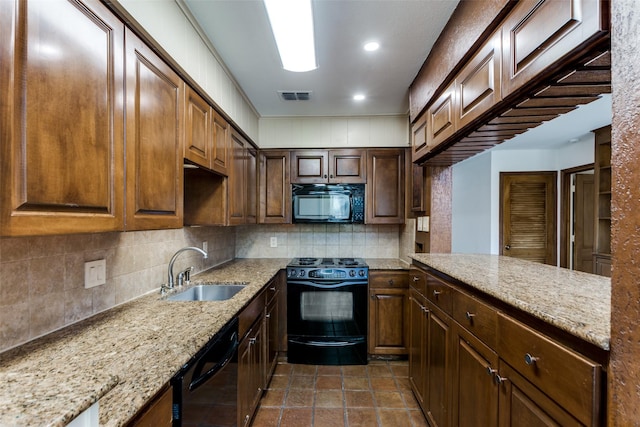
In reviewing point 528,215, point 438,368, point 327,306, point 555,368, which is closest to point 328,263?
point 327,306

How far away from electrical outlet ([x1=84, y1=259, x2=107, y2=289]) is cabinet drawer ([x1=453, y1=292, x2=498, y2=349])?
1.71 meters

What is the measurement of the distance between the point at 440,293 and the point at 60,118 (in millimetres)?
1860

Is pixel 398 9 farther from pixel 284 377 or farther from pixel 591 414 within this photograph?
pixel 284 377

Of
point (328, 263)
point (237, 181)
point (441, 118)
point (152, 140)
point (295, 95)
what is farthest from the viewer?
point (328, 263)

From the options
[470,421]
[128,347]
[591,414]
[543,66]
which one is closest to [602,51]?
[543,66]

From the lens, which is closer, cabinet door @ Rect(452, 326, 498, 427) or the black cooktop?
cabinet door @ Rect(452, 326, 498, 427)

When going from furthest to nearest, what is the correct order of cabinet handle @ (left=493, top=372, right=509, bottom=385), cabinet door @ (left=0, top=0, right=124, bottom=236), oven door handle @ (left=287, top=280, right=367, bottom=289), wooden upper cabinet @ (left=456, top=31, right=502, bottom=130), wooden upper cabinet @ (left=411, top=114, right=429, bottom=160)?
oven door handle @ (left=287, top=280, right=367, bottom=289) < wooden upper cabinet @ (left=411, top=114, right=429, bottom=160) < wooden upper cabinet @ (left=456, top=31, right=502, bottom=130) < cabinet handle @ (left=493, top=372, right=509, bottom=385) < cabinet door @ (left=0, top=0, right=124, bottom=236)

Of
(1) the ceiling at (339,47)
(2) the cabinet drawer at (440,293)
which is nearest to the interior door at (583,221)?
(1) the ceiling at (339,47)

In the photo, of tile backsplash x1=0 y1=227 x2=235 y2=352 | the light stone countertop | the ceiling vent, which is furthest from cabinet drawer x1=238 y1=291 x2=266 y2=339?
the ceiling vent

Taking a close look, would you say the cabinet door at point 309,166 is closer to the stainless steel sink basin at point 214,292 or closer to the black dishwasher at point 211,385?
the stainless steel sink basin at point 214,292

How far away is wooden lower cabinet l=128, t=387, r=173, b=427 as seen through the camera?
0.79 meters

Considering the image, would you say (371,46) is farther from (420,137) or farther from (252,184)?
(252,184)

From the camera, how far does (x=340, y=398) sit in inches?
91.3

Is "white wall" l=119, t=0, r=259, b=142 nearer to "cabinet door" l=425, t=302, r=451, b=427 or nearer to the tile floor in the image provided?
"cabinet door" l=425, t=302, r=451, b=427
